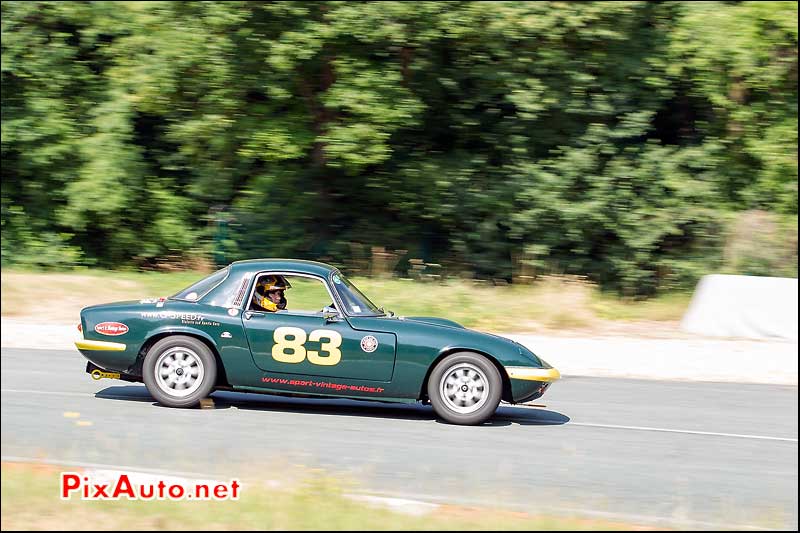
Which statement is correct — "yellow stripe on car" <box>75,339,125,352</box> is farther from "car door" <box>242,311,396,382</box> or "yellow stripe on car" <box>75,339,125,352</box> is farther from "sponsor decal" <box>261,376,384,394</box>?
"sponsor decal" <box>261,376,384,394</box>

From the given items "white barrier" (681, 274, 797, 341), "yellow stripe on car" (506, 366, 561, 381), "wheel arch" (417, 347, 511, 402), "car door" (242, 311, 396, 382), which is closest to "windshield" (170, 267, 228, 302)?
"car door" (242, 311, 396, 382)

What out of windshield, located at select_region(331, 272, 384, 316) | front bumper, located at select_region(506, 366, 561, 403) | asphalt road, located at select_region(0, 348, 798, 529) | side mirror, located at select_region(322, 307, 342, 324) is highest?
windshield, located at select_region(331, 272, 384, 316)

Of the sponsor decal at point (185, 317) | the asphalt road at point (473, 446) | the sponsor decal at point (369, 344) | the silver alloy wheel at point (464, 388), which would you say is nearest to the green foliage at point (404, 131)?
the asphalt road at point (473, 446)

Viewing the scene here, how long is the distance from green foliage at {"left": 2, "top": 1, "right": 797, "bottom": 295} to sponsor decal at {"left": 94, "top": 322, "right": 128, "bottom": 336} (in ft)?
36.6

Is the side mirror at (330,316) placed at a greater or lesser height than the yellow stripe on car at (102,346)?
greater

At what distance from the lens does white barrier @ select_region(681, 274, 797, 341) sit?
15.0 meters

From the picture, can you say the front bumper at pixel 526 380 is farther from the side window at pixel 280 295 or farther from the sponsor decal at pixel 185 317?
the sponsor decal at pixel 185 317

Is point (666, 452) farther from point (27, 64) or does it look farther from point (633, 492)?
point (27, 64)

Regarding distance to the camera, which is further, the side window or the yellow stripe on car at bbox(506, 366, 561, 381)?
the side window

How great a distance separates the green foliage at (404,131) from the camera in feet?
66.6

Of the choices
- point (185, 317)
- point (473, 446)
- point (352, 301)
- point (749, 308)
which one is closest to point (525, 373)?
point (473, 446)

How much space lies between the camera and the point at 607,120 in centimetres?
2173

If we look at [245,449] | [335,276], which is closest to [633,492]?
[245,449]

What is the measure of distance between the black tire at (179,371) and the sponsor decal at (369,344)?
4.56ft
